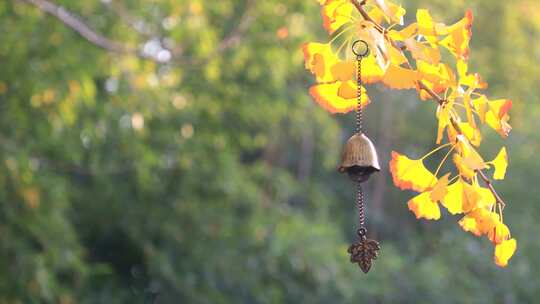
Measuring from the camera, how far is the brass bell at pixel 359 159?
5.46 feet

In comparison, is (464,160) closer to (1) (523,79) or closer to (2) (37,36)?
(2) (37,36)

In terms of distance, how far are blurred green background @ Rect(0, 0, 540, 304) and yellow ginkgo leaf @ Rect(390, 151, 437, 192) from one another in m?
2.99

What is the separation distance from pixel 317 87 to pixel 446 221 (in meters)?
8.11

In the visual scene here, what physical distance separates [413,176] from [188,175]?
537 centimetres

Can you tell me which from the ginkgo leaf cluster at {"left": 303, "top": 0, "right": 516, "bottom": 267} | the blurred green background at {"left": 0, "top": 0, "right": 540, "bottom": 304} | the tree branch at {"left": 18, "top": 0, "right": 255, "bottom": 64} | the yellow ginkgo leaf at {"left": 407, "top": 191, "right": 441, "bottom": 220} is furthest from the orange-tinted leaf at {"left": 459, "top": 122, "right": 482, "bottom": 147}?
the blurred green background at {"left": 0, "top": 0, "right": 540, "bottom": 304}

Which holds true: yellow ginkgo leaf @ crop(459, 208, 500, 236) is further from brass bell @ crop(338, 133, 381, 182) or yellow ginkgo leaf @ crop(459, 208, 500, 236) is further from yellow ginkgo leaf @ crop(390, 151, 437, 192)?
brass bell @ crop(338, 133, 381, 182)

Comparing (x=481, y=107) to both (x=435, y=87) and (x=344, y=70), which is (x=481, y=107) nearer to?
(x=435, y=87)

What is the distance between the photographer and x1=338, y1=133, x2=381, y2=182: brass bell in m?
1.66

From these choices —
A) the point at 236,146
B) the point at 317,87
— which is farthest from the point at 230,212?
the point at 317,87

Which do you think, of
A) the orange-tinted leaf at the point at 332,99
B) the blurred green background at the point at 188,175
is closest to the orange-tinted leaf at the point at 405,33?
the orange-tinted leaf at the point at 332,99

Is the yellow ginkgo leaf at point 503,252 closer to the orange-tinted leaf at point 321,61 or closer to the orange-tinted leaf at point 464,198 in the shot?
the orange-tinted leaf at point 464,198

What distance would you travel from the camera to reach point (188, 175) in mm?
6797

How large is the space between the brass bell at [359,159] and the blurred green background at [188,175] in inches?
110

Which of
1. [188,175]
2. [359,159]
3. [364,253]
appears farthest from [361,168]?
[188,175]
